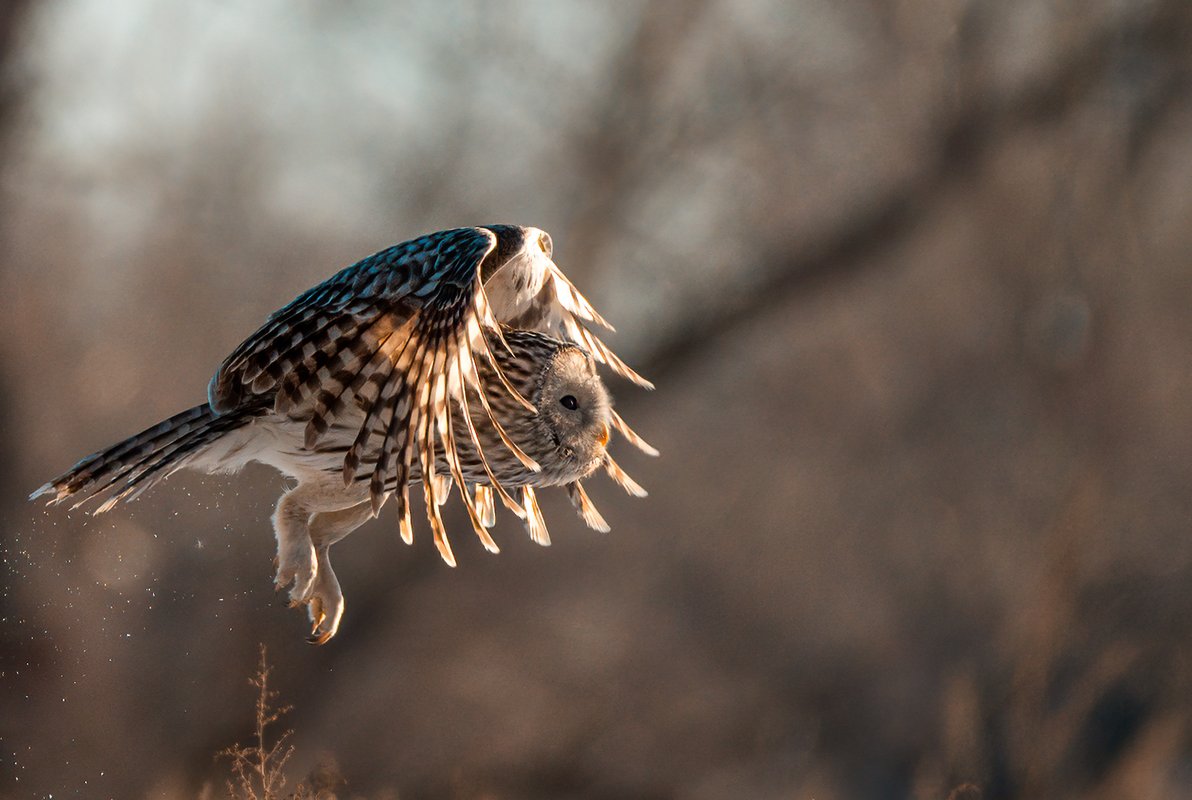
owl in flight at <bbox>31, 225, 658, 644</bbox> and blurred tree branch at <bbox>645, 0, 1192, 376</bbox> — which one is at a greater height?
owl in flight at <bbox>31, 225, 658, 644</bbox>

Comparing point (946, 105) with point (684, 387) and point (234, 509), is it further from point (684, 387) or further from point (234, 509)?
point (234, 509)

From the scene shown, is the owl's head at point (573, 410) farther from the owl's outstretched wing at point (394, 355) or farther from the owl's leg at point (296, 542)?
the owl's leg at point (296, 542)

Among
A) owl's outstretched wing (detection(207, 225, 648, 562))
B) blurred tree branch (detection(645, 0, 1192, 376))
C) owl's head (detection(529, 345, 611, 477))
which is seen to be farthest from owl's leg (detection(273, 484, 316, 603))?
blurred tree branch (detection(645, 0, 1192, 376))

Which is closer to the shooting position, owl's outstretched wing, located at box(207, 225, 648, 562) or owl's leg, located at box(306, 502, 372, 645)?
owl's outstretched wing, located at box(207, 225, 648, 562)

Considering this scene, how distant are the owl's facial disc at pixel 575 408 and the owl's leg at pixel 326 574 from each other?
408mm

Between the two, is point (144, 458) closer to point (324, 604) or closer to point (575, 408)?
point (324, 604)

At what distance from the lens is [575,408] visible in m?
2.06

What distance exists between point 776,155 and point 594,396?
4.10 meters

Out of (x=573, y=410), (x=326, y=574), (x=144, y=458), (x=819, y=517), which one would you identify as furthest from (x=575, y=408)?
(x=819, y=517)

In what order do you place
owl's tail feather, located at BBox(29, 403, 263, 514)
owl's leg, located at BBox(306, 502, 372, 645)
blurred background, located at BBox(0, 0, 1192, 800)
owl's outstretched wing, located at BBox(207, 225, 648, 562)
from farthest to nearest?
blurred background, located at BBox(0, 0, 1192, 800), owl's leg, located at BBox(306, 502, 372, 645), owl's tail feather, located at BBox(29, 403, 263, 514), owl's outstretched wing, located at BBox(207, 225, 648, 562)

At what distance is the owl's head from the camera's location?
80.1 inches

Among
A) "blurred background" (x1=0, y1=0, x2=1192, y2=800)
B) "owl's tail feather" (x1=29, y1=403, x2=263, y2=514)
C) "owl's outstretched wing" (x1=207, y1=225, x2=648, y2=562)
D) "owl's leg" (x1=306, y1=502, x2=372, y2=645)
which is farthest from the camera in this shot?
"blurred background" (x1=0, y1=0, x2=1192, y2=800)

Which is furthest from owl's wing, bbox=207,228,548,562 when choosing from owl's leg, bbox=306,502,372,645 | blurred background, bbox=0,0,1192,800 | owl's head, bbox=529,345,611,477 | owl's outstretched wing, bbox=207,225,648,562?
blurred background, bbox=0,0,1192,800

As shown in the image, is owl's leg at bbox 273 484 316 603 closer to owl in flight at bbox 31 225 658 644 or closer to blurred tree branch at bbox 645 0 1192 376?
owl in flight at bbox 31 225 658 644
